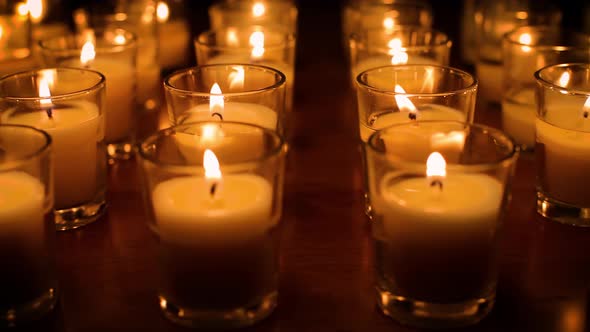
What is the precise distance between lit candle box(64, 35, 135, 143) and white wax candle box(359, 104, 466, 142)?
43 cm

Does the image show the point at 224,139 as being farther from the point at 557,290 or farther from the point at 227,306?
the point at 557,290

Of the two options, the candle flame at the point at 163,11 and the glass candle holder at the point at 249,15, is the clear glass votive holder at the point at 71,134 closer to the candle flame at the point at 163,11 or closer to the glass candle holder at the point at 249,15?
the glass candle holder at the point at 249,15

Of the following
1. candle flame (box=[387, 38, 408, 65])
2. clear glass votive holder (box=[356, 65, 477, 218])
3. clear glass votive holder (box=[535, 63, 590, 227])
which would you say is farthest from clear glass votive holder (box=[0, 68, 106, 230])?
clear glass votive holder (box=[535, 63, 590, 227])

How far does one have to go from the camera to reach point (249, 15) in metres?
1.67

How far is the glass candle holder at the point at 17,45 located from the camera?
159 centimetres

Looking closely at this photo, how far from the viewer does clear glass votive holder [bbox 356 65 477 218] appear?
100cm

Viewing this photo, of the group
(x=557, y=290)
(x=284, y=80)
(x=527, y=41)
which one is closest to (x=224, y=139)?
(x=284, y=80)

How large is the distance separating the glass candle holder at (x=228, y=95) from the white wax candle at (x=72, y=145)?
11cm

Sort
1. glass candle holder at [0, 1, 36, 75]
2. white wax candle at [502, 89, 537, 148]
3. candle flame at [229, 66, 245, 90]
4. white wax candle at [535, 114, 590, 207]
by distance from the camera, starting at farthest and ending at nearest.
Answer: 1. glass candle holder at [0, 1, 36, 75]
2. white wax candle at [502, 89, 537, 148]
3. candle flame at [229, 66, 245, 90]
4. white wax candle at [535, 114, 590, 207]

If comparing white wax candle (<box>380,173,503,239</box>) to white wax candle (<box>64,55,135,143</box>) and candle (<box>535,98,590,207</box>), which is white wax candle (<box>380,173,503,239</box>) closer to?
candle (<box>535,98,590,207</box>)

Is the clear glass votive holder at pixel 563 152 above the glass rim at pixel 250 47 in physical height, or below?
below

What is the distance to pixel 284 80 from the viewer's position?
104cm

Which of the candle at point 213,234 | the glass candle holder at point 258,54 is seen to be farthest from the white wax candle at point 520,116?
the candle at point 213,234

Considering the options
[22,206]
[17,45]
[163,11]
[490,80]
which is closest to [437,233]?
[22,206]
